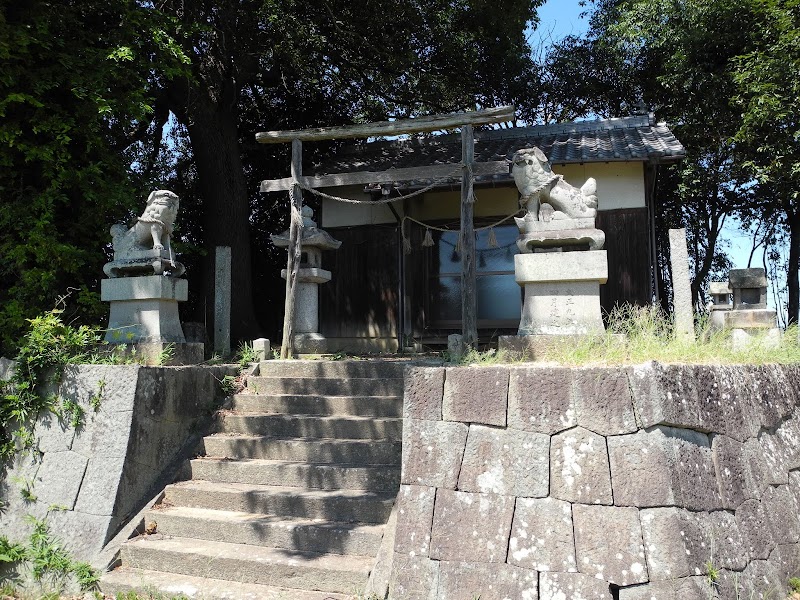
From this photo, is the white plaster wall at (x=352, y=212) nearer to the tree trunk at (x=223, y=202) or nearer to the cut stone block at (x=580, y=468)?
the tree trunk at (x=223, y=202)

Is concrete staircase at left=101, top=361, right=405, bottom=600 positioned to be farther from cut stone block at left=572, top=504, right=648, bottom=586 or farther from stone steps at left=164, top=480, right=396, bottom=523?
cut stone block at left=572, top=504, right=648, bottom=586

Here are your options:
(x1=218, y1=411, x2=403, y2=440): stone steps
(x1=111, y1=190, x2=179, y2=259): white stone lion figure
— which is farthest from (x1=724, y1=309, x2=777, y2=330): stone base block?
(x1=111, y1=190, x2=179, y2=259): white stone lion figure

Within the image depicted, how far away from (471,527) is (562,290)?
276cm

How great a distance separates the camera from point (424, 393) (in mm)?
4027

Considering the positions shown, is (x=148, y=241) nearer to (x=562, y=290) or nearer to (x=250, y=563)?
(x=250, y=563)

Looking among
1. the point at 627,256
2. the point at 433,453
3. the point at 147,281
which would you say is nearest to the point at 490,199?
the point at 627,256

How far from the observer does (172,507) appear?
501 centimetres

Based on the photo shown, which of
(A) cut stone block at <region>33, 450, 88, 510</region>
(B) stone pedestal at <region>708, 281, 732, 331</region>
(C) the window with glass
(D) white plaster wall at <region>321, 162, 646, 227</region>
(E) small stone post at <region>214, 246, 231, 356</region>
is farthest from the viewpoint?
(C) the window with glass

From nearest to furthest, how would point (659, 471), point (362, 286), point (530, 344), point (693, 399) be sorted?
1. point (659, 471)
2. point (693, 399)
3. point (530, 344)
4. point (362, 286)

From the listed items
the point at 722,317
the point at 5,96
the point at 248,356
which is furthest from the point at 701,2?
the point at 5,96

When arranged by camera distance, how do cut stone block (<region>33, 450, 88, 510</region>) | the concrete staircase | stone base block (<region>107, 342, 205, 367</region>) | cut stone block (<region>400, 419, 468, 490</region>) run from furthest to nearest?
stone base block (<region>107, 342, 205, 367</region>), cut stone block (<region>33, 450, 88, 510</region>), the concrete staircase, cut stone block (<region>400, 419, 468, 490</region>)

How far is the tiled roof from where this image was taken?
9.52m

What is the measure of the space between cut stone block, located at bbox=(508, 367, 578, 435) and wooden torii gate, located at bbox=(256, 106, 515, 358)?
3.04 metres

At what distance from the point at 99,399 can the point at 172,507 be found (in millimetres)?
1084
